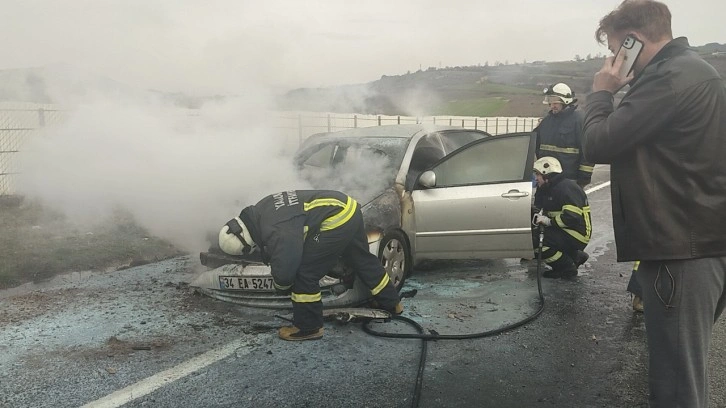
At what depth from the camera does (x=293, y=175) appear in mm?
5691

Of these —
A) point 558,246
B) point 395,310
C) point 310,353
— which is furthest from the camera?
point 558,246

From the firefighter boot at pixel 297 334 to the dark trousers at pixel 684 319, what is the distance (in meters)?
2.37

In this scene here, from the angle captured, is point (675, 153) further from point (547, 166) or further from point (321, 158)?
point (321, 158)

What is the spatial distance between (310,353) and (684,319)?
2326 mm

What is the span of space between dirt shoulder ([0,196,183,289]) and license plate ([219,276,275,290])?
7.17 ft

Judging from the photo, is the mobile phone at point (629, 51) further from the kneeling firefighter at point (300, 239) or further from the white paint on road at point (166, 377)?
the white paint on road at point (166, 377)

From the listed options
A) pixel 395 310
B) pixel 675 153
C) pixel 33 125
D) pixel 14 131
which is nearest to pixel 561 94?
pixel 395 310

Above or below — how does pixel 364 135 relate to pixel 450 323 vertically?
above

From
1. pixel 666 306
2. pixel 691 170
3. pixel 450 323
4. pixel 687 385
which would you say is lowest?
pixel 450 323

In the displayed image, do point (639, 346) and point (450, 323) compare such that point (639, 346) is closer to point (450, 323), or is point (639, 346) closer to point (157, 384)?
point (450, 323)

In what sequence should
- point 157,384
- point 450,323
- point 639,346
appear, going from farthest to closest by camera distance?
point 450,323 < point 639,346 < point 157,384

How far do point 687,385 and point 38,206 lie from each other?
30.1 feet

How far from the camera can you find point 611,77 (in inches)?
81.2

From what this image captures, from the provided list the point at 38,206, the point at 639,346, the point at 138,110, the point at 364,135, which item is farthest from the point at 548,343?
the point at 38,206
